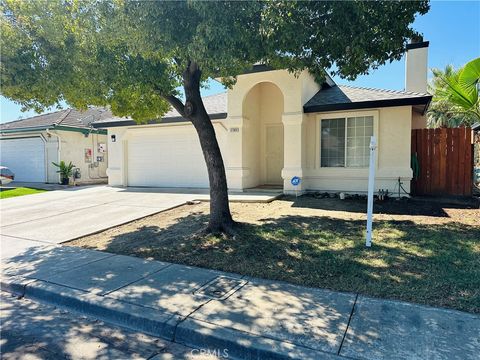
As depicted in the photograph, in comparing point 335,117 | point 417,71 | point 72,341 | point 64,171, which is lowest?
point 72,341

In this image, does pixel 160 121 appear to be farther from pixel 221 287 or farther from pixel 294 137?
pixel 221 287

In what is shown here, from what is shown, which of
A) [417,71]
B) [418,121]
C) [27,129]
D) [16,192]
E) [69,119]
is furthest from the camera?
[69,119]

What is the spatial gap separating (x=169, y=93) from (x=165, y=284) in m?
4.54

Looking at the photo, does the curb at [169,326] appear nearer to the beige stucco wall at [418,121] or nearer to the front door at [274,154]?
the front door at [274,154]

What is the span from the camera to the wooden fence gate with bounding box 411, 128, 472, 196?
10.9 m

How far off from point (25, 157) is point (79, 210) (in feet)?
→ 43.6

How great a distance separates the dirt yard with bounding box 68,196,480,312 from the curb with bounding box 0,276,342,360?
1483 mm

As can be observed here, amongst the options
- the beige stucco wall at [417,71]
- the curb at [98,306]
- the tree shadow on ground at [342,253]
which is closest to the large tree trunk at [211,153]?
the tree shadow on ground at [342,253]

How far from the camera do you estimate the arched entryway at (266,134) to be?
13.9 metres

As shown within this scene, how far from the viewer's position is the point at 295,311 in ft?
12.1

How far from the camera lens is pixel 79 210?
Result: 10.2m

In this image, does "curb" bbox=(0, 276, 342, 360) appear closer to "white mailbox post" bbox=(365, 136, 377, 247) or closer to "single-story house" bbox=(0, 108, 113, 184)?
"white mailbox post" bbox=(365, 136, 377, 247)

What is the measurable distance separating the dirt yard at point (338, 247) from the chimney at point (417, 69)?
5.68 meters

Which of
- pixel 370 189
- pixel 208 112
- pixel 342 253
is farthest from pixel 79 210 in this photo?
pixel 370 189
